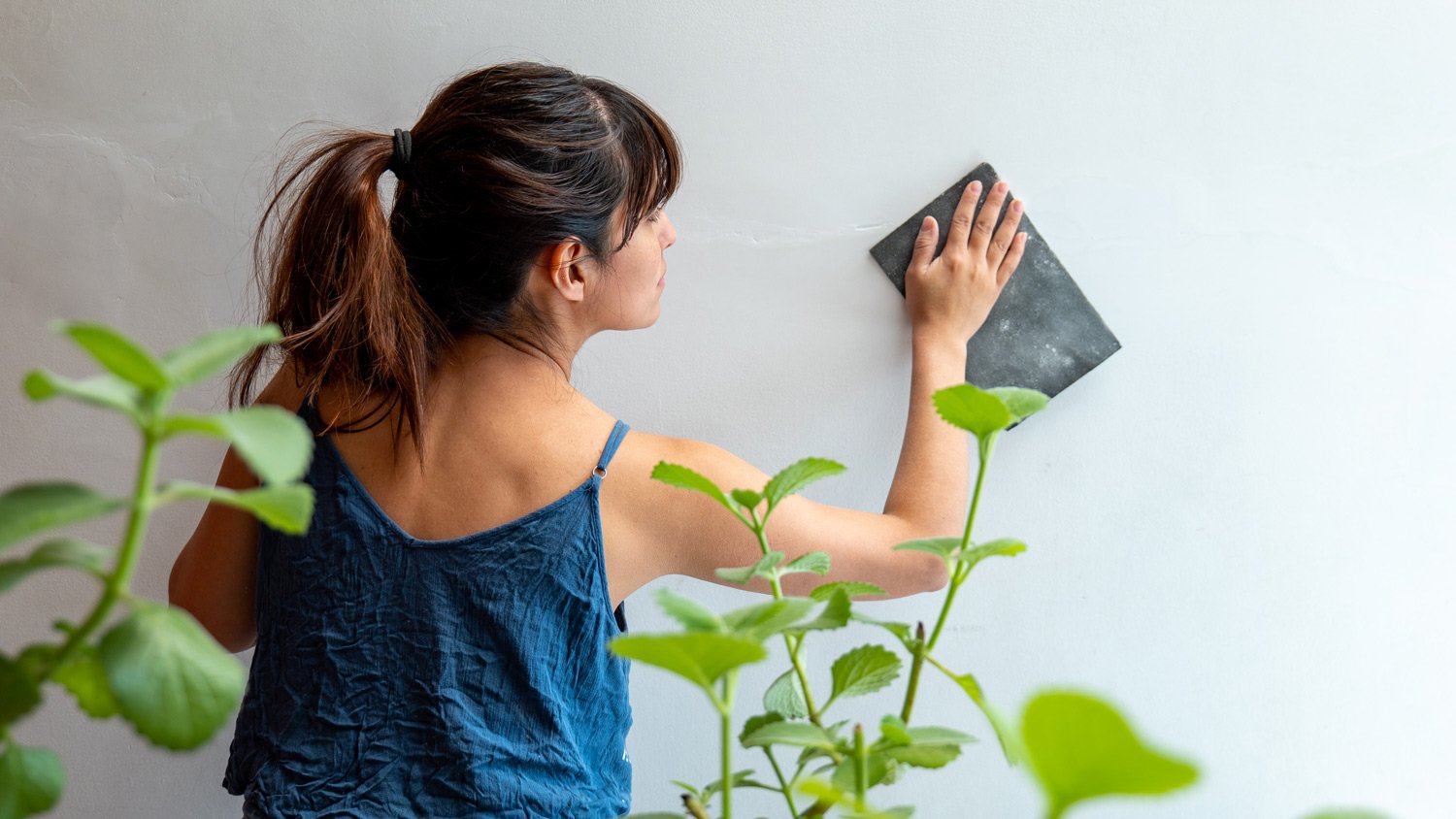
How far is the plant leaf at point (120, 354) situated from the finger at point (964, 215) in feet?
3.62

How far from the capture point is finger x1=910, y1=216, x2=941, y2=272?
1303 mm

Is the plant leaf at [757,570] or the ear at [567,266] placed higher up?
the ear at [567,266]

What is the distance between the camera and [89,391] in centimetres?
28

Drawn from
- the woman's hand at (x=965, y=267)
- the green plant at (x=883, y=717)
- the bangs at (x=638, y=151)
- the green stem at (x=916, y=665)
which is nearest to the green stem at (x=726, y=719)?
the green plant at (x=883, y=717)

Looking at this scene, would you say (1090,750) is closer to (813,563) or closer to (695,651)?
(695,651)

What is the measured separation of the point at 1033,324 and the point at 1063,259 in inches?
3.4

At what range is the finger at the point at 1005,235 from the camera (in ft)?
4.23

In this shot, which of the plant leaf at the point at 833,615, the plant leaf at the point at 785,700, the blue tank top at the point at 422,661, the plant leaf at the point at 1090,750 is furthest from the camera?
the blue tank top at the point at 422,661

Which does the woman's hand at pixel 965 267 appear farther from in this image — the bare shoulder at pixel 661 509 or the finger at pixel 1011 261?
the bare shoulder at pixel 661 509

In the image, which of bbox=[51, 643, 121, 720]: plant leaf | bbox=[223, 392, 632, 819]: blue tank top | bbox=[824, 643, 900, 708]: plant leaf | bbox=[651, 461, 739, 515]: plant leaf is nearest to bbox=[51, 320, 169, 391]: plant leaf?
bbox=[51, 643, 121, 720]: plant leaf

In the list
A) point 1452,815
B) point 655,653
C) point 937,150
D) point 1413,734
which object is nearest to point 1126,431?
point 937,150

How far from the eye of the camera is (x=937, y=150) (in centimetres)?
132

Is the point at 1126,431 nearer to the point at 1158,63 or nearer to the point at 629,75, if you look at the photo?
the point at 1158,63

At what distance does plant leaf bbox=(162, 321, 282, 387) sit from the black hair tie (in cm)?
81
